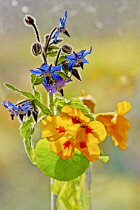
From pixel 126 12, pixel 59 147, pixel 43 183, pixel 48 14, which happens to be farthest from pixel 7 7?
pixel 59 147

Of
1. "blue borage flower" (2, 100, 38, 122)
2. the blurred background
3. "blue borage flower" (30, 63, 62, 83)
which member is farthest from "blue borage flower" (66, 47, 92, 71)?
the blurred background

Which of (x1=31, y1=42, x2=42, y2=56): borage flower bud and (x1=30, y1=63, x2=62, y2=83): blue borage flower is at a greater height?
(x1=31, y1=42, x2=42, y2=56): borage flower bud

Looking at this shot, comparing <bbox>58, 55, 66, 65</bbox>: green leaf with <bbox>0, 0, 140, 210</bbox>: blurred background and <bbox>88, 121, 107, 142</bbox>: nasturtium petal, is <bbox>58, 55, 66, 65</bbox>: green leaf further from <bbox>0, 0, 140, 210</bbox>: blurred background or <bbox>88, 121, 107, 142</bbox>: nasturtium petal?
<bbox>0, 0, 140, 210</bbox>: blurred background

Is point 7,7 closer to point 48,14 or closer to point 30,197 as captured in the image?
point 48,14

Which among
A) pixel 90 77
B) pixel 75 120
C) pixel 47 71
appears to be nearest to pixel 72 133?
pixel 75 120

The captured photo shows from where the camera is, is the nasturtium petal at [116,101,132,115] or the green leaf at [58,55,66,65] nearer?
the green leaf at [58,55,66,65]

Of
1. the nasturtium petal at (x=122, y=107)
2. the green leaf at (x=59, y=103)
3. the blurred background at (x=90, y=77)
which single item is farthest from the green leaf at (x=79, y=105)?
the blurred background at (x=90, y=77)
